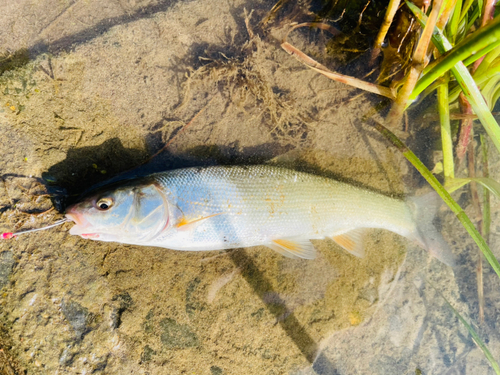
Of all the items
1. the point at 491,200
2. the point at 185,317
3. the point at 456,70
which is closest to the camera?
the point at 456,70

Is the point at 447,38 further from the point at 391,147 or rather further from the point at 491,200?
the point at 491,200

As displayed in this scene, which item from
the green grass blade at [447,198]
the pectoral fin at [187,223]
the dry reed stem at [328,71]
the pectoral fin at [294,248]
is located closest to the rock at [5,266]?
the pectoral fin at [187,223]

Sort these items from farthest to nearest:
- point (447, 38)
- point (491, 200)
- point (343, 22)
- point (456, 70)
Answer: point (491, 200) → point (343, 22) → point (447, 38) → point (456, 70)

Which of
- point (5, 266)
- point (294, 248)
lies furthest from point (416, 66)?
point (5, 266)

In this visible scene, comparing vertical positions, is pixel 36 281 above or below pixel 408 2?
below

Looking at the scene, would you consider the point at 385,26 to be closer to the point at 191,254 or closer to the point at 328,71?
the point at 328,71

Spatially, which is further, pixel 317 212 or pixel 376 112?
pixel 376 112

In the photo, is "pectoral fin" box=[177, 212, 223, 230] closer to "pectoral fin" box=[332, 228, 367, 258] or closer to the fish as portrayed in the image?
the fish

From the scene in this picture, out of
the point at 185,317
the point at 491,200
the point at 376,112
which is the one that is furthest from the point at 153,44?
the point at 491,200
